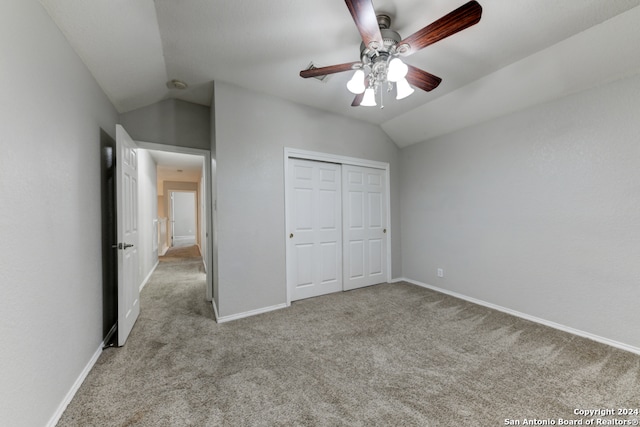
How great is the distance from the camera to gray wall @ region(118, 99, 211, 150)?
2.98 meters

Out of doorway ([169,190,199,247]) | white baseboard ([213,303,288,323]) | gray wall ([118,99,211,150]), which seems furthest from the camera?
doorway ([169,190,199,247])

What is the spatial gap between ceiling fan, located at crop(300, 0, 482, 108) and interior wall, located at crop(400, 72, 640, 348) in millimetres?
1558

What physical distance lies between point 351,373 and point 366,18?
2343mm

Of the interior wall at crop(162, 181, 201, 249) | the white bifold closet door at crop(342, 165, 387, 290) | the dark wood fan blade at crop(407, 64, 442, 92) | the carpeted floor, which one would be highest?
the dark wood fan blade at crop(407, 64, 442, 92)

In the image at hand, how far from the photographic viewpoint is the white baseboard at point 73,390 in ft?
4.55

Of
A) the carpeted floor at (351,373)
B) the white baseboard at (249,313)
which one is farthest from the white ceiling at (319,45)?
the white baseboard at (249,313)

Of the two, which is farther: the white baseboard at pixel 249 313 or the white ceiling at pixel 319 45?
the white baseboard at pixel 249 313

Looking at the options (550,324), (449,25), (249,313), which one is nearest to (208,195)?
(249,313)

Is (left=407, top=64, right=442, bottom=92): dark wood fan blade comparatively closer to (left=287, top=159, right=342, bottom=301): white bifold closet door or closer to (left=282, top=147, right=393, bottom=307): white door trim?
(left=282, top=147, right=393, bottom=307): white door trim

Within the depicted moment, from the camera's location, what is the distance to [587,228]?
2326mm

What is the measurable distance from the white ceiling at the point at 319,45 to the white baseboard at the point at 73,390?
2.35 meters

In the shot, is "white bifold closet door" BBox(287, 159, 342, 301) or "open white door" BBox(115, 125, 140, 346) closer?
"open white door" BBox(115, 125, 140, 346)

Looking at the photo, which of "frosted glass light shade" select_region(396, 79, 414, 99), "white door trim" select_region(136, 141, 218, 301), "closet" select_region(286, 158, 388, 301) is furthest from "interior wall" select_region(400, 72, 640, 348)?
"white door trim" select_region(136, 141, 218, 301)

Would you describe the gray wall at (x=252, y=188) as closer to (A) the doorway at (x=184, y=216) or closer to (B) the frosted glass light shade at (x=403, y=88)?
(B) the frosted glass light shade at (x=403, y=88)
